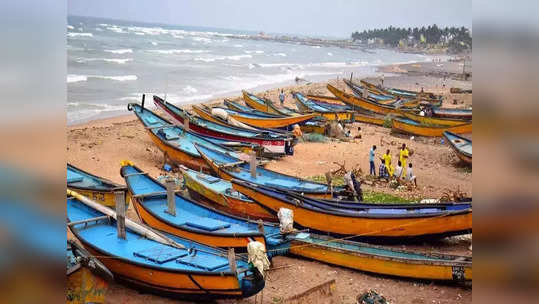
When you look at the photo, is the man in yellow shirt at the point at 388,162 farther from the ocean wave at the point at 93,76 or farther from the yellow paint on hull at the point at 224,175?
the ocean wave at the point at 93,76

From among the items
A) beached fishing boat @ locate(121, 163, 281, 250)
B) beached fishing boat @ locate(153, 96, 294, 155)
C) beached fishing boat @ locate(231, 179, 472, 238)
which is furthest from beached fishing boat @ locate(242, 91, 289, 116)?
beached fishing boat @ locate(231, 179, 472, 238)

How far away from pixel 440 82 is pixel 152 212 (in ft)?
133

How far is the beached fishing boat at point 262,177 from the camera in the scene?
38.3 ft

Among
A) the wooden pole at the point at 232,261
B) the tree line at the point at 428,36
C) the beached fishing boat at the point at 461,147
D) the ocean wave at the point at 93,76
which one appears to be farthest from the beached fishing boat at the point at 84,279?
the tree line at the point at 428,36

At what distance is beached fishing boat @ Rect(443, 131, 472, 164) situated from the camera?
1613cm

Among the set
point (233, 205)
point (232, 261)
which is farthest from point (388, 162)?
point (232, 261)

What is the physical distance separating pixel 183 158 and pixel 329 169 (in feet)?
15.0

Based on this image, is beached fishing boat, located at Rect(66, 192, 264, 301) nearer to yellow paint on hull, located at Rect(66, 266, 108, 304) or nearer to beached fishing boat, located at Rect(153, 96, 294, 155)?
yellow paint on hull, located at Rect(66, 266, 108, 304)

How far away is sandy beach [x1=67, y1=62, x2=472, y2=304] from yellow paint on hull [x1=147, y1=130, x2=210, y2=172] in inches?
26.8
